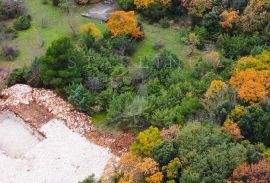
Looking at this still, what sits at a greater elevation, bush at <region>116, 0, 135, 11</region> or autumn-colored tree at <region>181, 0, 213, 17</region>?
autumn-colored tree at <region>181, 0, 213, 17</region>

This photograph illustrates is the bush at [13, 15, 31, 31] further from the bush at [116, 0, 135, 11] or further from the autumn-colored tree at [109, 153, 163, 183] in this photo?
the autumn-colored tree at [109, 153, 163, 183]

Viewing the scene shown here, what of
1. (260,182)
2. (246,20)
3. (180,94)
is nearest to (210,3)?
(246,20)

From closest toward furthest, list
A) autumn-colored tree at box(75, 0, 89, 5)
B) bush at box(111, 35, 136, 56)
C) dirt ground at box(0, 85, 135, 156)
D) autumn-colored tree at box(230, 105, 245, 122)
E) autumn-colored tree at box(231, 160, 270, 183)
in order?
autumn-colored tree at box(231, 160, 270, 183) < autumn-colored tree at box(230, 105, 245, 122) < dirt ground at box(0, 85, 135, 156) < bush at box(111, 35, 136, 56) < autumn-colored tree at box(75, 0, 89, 5)

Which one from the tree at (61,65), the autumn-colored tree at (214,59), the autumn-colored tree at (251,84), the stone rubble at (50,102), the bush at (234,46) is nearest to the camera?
the autumn-colored tree at (251,84)

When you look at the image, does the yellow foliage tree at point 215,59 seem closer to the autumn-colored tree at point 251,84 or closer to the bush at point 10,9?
the autumn-colored tree at point 251,84

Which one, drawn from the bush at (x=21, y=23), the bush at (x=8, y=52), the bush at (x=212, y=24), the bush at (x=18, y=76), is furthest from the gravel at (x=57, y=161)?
the bush at (x=212, y=24)

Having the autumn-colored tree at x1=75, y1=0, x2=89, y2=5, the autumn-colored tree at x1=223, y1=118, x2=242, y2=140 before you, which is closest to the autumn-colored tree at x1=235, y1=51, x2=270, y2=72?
the autumn-colored tree at x1=223, y1=118, x2=242, y2=140
